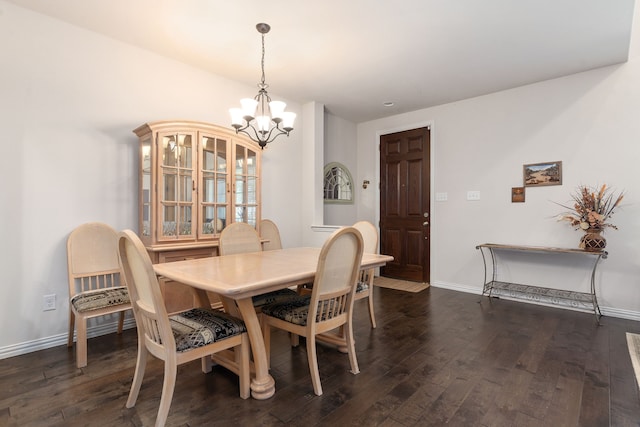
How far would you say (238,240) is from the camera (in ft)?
9.25

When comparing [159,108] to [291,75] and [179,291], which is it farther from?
[179,291]

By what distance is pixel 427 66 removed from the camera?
334 cm

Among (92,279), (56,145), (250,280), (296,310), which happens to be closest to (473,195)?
(296,310)

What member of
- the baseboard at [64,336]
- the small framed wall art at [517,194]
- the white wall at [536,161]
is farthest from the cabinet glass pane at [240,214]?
the small framed wall art at [517,194]

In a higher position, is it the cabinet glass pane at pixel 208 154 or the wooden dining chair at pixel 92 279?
the cabinet glass pane at pixel 208 154

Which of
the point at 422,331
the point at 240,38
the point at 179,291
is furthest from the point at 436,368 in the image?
the point at 240,38

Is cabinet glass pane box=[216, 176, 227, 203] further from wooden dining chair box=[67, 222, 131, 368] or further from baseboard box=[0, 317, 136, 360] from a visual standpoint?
baseboard box=[0, 317, 136, 360]

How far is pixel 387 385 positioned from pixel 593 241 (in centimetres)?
274

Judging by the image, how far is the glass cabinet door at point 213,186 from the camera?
305 centimetres

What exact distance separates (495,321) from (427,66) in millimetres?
2677

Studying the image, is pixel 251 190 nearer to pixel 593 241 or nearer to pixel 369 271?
pixel 369 271

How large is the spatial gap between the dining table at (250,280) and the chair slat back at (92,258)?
3.35 feet

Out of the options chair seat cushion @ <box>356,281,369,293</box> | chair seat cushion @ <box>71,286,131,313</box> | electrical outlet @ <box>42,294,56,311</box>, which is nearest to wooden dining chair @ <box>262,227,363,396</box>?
chair seat cushion @ <box>356,281,369,293</box>

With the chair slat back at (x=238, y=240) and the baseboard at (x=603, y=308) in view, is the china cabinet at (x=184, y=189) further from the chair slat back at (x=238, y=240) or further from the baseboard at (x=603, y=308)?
the baseboard at (x=603, y=308)
